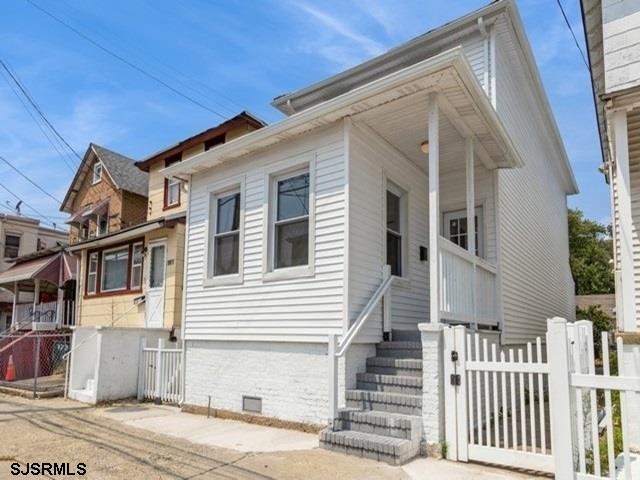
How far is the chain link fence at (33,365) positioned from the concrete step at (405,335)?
744 centimetres

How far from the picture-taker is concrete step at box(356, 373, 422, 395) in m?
5.76

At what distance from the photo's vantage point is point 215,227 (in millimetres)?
8727

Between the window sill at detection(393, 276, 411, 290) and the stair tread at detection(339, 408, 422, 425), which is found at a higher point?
the window sill at detection(393, 276, 411, 290)

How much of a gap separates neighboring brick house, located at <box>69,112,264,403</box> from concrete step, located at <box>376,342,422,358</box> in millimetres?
5691

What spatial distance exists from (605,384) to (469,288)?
3.09 meters

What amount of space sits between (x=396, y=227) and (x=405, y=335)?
1.91 meters

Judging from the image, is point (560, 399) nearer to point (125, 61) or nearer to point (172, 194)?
point (172, 194)

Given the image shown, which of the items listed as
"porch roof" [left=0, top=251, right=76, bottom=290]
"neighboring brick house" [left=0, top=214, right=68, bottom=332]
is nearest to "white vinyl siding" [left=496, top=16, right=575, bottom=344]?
"porch roof" [left=0, top=251, right=76, bottom=290]

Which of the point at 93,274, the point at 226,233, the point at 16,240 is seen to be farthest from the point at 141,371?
the point at 16,240

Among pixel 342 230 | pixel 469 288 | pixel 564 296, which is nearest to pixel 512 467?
pixel 469 288

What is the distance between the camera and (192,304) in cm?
877

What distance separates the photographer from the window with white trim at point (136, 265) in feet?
46.9

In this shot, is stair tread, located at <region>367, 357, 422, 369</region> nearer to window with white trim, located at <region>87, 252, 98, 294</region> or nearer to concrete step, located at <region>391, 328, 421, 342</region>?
concrete step, located at <region>391, 328, 421, 342</region>

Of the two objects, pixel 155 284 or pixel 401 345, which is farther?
pixel 155 284
